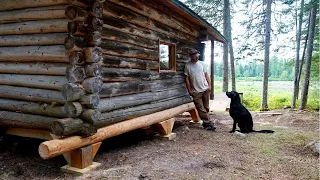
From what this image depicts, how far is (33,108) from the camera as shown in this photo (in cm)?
490

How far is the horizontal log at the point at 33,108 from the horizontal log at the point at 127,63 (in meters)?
1.16

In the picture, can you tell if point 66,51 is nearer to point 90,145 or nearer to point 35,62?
point 35,62

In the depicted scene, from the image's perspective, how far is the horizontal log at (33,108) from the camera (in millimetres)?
4641

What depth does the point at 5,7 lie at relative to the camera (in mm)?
5344

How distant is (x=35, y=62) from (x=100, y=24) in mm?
1447

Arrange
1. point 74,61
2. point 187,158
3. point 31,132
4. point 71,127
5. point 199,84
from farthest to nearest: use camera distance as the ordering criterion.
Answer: point 199,84
point 187,158
point 31,132
point 74,61
point 71,127

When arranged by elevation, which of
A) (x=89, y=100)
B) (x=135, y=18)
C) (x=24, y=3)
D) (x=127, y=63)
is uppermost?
(x=24, y=3)

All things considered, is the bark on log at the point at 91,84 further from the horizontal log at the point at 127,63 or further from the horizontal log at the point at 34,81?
the horizontal log at the point at 127,63

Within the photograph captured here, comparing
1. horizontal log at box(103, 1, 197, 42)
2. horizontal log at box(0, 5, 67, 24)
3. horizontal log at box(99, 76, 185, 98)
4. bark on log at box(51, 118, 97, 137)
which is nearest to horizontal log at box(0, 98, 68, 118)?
bark on log at box(51, 118, 97, 137)

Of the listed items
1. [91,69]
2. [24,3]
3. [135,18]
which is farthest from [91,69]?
[135,18]

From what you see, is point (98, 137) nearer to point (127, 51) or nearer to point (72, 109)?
point (72, 109)

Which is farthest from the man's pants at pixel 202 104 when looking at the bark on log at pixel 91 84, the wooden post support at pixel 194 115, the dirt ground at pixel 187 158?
the bark on log at pixel 91 84

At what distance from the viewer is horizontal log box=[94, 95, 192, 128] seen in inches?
196

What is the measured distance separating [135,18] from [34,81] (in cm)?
256
